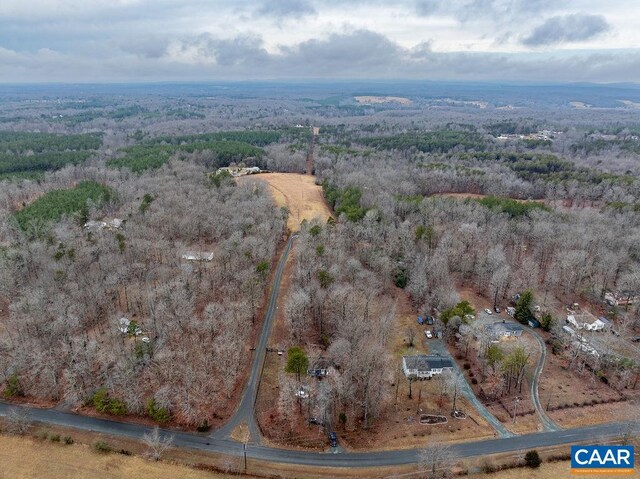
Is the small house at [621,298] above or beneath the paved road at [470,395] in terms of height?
above

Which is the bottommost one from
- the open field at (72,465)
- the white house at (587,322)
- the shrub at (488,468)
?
the shrub at (488,468)

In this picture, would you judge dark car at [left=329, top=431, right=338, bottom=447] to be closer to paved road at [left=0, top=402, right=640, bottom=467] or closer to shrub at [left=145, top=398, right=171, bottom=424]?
paved road at [left=0, top=402, right=640, bottom=467]

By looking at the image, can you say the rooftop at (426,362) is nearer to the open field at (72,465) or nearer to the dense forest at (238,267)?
the dense forest at (238,267)

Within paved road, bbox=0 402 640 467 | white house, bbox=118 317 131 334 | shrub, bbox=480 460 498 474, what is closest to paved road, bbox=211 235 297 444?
paved road, bbox=0 402 640 467

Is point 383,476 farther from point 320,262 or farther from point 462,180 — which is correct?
point 462,180

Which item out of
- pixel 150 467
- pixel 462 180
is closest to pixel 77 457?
pixel 150 467

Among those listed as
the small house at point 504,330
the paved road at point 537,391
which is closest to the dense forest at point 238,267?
the paved road at point 537,391
